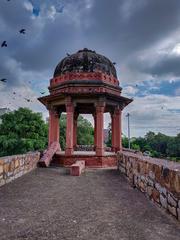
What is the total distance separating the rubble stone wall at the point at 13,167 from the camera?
6713mm

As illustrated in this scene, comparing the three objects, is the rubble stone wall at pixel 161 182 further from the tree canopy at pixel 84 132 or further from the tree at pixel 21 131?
the tree canopy at pixel 84 132

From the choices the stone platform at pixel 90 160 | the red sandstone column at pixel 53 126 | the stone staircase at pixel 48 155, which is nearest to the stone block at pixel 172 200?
the stone platform at pixel 90 160

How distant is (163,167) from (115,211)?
1.27 m

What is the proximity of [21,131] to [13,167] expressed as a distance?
19651 mm

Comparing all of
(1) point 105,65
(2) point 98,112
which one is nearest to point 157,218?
(2) point 98,112

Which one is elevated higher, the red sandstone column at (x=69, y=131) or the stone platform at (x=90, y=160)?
the red sandstone column at (x=69, y=131)

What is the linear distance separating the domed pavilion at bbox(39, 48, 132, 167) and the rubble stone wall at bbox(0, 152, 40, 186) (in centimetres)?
296

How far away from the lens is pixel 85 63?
530 inches

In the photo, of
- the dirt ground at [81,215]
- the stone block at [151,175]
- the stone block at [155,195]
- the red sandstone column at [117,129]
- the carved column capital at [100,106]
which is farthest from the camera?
the red sandstone column at [117,129]

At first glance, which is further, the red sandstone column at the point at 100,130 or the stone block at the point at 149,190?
the red sandstone column at the point at 100,130

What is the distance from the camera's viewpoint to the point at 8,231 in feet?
10.8

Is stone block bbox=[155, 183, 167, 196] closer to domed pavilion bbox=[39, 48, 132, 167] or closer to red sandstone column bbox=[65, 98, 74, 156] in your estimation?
domed pavilion bbox=[39, 48, 132, 167]

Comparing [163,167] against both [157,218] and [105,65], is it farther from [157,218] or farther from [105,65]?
[105,65]

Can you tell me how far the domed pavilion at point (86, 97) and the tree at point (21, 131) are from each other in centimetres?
1171
